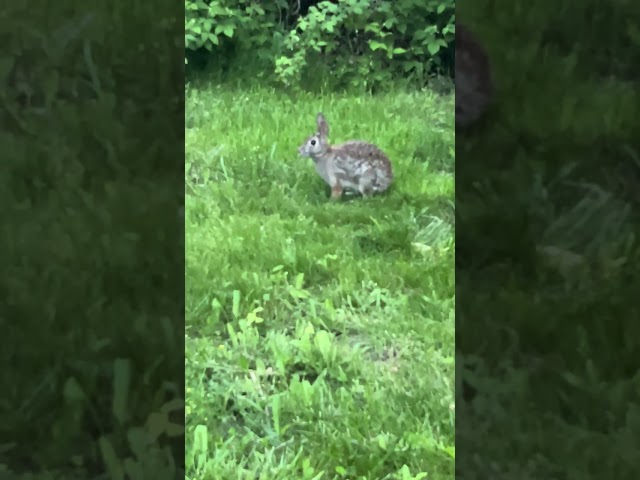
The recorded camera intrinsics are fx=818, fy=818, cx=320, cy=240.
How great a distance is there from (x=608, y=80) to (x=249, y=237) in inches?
37.4

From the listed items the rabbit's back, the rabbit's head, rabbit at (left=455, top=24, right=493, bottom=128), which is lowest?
the rabbit's back

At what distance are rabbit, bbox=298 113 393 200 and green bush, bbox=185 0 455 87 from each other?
0.39 meters

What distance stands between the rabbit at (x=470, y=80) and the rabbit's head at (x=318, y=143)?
3.57 ft

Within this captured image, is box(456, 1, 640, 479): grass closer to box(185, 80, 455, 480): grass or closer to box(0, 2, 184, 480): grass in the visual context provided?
box(185, 80, 455, 480): grass

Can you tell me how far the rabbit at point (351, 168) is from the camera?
2154 millimetres

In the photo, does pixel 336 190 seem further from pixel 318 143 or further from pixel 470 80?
pixel 470 80

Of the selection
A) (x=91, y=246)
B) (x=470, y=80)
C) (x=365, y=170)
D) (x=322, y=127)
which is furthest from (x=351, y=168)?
(x=91, y=246)

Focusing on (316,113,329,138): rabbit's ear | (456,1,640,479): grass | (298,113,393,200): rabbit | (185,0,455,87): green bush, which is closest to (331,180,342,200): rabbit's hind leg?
(298,113,393,200): rabbit

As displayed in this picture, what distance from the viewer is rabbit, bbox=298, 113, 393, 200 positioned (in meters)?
2.15

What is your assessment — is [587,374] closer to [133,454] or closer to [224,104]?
[133,454]

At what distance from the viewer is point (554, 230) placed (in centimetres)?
112

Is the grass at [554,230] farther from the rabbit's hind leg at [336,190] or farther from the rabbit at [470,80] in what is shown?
the rabbit's hind leg at [336,190]

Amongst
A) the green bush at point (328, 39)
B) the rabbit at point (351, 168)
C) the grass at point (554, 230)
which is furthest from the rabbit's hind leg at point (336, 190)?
the grass at point (554, 230)

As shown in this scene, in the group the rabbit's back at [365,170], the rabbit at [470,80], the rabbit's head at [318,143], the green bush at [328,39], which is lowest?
the rabbit's back at [365,170]
